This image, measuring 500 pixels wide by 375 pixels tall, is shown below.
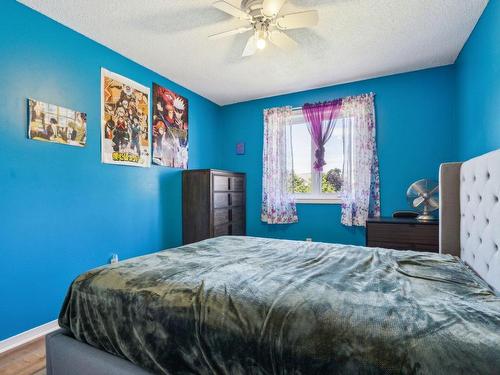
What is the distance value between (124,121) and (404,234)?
299cm

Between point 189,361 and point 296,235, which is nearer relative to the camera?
point 189,361

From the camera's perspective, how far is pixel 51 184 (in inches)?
84.7

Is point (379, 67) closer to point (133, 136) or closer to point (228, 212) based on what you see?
point (228, 212)

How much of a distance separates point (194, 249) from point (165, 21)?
6.00 feet

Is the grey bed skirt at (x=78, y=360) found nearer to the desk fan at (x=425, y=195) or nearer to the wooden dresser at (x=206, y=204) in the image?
the wooden dresser at (x=206, y=204)

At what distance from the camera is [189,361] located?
0.99 m

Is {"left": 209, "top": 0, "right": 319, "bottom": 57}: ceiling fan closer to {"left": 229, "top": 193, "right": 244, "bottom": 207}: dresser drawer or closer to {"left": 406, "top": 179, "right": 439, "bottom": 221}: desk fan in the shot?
{"left": 406, "top": 179, "right": 439, "bottom": 221}: desk fan

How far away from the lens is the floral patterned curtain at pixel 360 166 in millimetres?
3264

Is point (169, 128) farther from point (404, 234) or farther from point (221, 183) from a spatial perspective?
point (404, 234)

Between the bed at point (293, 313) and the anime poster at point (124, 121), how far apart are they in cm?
149

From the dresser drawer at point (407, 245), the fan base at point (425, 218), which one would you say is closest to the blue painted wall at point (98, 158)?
the fan base at point (425, 218)

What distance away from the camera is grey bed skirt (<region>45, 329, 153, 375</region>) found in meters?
1.12

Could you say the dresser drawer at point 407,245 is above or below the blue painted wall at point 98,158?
below

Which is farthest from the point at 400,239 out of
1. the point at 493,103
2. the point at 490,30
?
the point at 490,30
